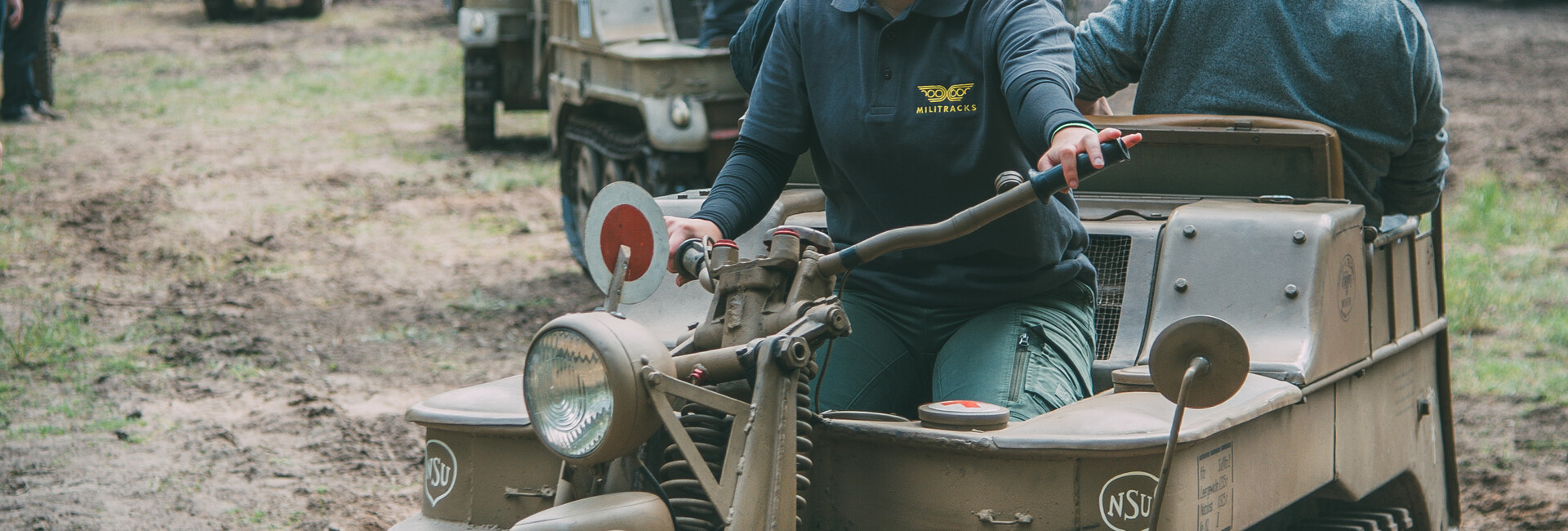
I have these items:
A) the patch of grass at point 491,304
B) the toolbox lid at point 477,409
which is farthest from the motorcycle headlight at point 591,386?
the patch of grass at point 491,304

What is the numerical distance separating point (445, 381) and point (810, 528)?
11.4ft

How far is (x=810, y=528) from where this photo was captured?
6.85 feet

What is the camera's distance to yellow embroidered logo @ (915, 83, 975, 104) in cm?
232

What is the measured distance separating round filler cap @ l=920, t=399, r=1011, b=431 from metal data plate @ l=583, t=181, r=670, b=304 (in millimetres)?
394

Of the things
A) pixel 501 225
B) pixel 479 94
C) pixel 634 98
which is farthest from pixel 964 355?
pixel 479 94

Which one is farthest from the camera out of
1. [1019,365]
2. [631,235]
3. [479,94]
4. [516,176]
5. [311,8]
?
[311,8]

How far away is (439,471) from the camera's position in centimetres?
231

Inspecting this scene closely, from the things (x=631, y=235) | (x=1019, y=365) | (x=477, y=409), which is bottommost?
(x=477, y=409)

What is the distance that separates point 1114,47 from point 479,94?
26.2ft

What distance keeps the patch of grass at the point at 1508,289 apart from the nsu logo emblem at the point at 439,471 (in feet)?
12.9

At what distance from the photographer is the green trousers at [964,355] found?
7.47ft

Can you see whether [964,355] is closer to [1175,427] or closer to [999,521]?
[999,521]

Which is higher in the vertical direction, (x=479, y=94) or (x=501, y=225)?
(x=479, y=94)

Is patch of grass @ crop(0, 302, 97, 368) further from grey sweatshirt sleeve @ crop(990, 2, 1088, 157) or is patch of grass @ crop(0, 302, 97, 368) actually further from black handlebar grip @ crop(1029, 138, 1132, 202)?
black handlebar grip @ crop(1029, 138, 1132, 202)
